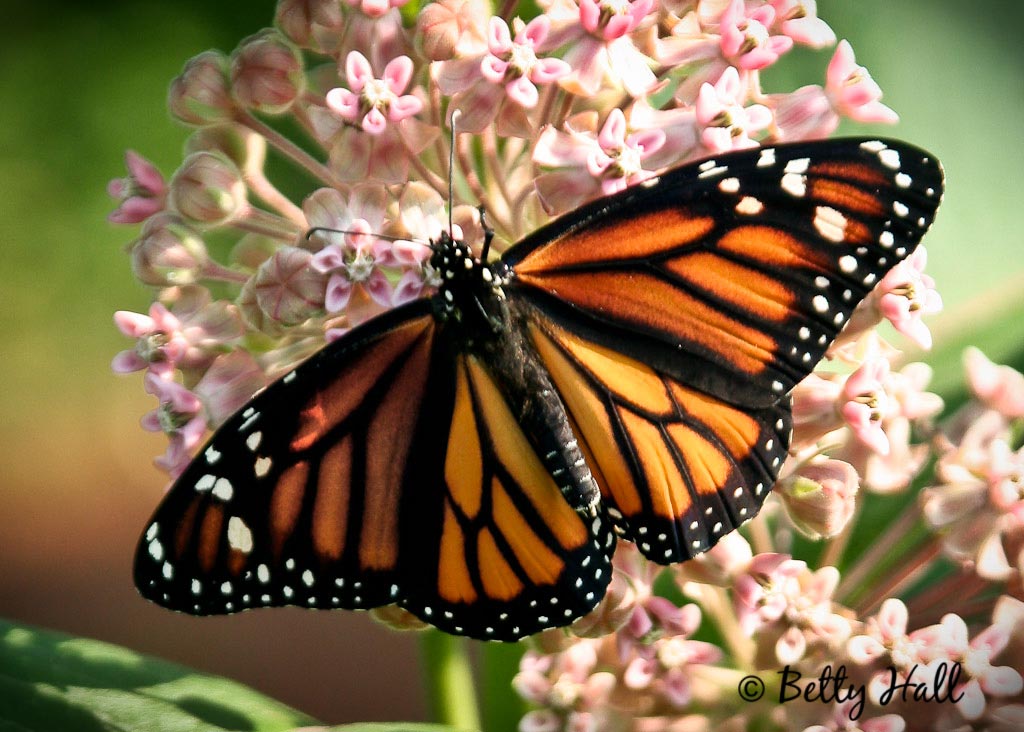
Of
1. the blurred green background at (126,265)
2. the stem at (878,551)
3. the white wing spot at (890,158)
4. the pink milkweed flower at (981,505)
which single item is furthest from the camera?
the blurred green background at (126,265)

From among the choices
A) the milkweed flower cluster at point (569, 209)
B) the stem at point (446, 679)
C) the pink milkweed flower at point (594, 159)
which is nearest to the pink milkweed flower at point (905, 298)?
the milkweed flower cluster at point (569, 209)

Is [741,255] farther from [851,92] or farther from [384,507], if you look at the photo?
[384,507]

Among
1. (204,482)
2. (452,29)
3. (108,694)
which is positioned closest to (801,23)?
(452,29)

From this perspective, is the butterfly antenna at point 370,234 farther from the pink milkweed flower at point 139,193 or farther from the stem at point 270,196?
the pink milkweed flower at point 139,193

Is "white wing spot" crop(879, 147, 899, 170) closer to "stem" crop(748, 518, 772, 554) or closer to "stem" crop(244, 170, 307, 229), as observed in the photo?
"stem" crop(748, 518, 772, 554)

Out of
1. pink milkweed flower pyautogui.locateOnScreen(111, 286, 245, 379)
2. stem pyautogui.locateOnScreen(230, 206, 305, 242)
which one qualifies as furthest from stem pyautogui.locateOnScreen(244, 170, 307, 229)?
pink milkweed flower pyautogui.locateOnScreen(111, 286, 245, 379)
